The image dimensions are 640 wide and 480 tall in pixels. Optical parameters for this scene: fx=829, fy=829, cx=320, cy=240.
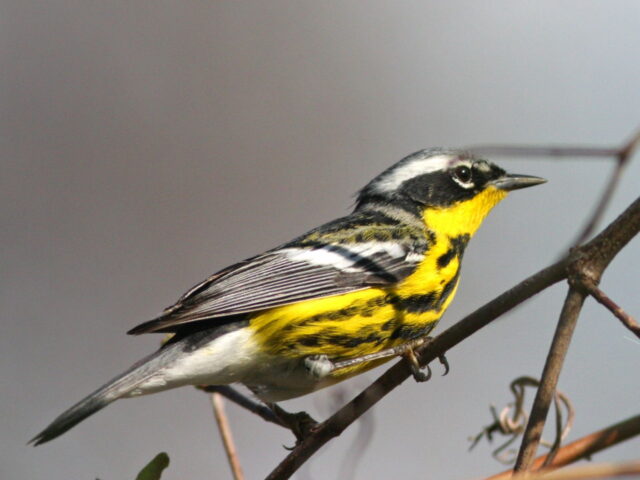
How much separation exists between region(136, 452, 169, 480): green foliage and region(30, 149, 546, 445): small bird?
2.15 feet

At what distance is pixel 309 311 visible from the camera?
2918 millimetres

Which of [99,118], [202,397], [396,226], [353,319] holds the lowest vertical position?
[202,397]

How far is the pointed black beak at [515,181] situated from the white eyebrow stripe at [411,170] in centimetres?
22

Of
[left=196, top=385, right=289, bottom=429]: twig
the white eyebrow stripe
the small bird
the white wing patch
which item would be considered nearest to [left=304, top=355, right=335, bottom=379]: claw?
the small bird

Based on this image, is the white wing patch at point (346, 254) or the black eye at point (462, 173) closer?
the white wing patch at point (346, 254)

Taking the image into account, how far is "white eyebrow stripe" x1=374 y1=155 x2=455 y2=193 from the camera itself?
11.7 feet

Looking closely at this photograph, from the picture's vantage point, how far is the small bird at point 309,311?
2.74 m

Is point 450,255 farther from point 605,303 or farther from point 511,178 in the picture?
point 605,303

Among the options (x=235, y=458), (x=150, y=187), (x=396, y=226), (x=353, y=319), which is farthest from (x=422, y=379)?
(x=150, y=187)

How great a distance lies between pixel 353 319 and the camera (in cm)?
291

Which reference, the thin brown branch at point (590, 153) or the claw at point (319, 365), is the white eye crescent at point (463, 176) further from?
the thin brown branch at point (590, 153)

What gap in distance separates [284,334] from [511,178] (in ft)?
4.11

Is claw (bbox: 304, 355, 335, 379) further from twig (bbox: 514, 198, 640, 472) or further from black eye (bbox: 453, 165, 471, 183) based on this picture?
twig (bbox: 514, 198, 640, 472)

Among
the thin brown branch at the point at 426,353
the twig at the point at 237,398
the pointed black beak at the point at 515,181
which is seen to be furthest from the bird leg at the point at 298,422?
the pointed black beak at the point at 515,181
